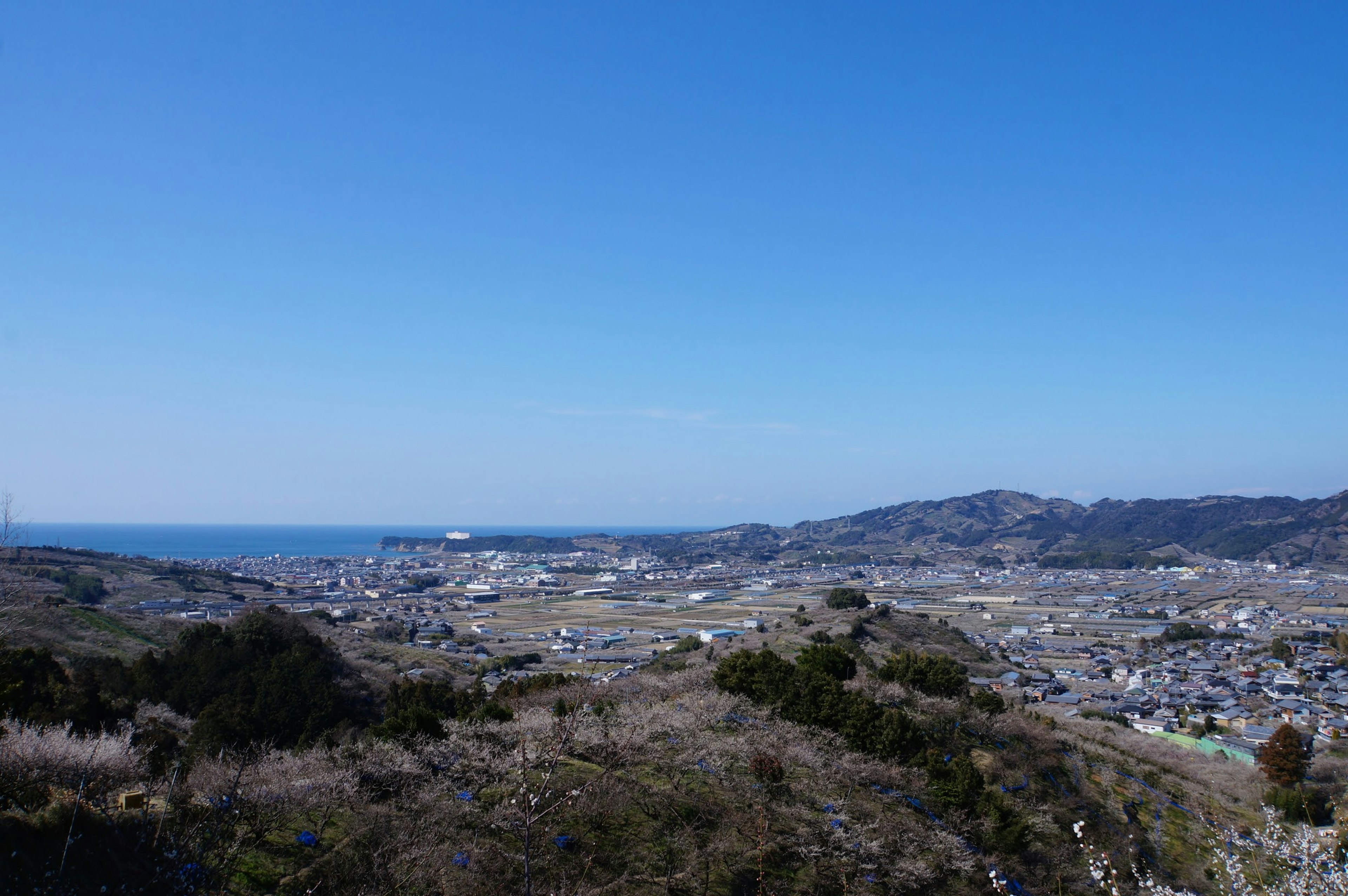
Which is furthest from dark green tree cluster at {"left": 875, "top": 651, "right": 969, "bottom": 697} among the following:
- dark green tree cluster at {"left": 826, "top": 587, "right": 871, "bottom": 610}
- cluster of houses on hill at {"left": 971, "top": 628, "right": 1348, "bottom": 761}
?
dark green tree cluster at {"left": 826, "top": 587, "right": 871, "bottom": 610}

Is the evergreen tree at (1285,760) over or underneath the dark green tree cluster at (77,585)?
underneath

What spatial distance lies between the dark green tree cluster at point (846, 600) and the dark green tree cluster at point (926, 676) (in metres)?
34.0

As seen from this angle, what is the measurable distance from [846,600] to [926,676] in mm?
38217

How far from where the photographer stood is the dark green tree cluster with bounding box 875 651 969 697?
24.8 metres

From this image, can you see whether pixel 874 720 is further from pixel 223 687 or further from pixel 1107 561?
pixel 1107 561

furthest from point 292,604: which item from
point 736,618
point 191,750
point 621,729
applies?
point 621,729

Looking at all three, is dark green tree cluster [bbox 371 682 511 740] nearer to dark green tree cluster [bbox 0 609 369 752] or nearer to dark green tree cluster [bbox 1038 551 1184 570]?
dark green tree cluster [bbox 0 609 369 752]

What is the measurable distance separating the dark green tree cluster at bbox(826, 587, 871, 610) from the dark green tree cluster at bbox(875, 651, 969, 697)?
34.0 metres

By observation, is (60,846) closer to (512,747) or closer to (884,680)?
(512,747)

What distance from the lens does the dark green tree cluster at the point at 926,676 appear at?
977 inches

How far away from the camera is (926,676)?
25.0 m

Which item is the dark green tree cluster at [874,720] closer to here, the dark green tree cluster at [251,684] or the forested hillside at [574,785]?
the forested hillside at [574,785]

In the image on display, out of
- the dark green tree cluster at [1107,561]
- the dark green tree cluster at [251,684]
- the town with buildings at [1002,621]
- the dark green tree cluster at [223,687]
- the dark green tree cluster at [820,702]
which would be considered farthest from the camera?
the dark green tree cluster at [1107,561]

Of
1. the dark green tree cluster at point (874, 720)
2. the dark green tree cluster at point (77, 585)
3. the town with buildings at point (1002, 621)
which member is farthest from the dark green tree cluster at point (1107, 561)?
the dark green tree cluster at point (77, 585)
